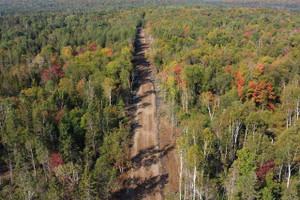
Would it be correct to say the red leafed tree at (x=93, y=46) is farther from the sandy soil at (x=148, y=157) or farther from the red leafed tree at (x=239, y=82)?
the red leafed tree at (x=239, y=82)

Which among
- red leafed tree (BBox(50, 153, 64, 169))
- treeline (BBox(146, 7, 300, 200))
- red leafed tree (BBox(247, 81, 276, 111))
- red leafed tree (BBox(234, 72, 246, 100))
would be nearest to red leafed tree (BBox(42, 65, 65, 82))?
treeline (BBox(146, 7, 300, 200))

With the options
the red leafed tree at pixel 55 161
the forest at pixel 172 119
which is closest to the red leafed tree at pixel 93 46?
the forest at pixel 172 119

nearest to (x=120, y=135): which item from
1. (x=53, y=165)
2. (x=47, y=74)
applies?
(x=53, y=165)

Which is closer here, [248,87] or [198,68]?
[248,87]

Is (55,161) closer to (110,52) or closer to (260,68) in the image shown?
(260,68)

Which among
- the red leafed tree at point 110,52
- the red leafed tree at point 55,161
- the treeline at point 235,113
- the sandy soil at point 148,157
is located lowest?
the sandy soil at point 148,157

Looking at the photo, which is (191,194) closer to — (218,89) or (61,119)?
(61,119)

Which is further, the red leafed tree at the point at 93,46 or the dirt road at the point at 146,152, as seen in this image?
the red leafed tree at the point at 93,46

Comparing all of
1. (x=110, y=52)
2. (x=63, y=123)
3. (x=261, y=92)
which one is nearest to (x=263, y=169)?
(x=261, y=92)
